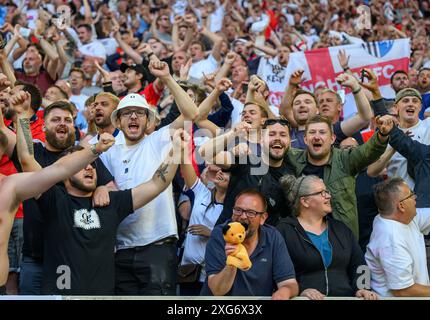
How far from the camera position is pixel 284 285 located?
225 inches

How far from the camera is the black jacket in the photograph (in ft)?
19.8

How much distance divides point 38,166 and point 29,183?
1.82ft

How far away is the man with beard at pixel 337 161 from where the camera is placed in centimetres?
656

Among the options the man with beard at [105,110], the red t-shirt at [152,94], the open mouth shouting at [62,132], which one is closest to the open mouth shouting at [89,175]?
the open mouth shouting at [62,132]

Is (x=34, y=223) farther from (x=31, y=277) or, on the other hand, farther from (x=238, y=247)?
(x=238, y=247)

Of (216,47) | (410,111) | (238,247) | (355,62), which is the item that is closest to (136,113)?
(238,247)

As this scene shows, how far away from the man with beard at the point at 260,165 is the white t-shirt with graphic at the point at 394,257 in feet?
2.43

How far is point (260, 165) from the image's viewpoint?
6750mm

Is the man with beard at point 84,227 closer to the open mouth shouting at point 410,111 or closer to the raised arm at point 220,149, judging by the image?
the raised arm at point 220,149

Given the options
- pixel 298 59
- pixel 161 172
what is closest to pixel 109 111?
pixel 161 172

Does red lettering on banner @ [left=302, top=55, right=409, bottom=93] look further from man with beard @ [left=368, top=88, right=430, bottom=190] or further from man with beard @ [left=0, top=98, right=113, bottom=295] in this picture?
man with beard @ [left=0, top=98, right=113, bottom=295]

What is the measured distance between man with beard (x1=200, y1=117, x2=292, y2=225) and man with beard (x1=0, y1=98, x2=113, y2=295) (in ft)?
2.90

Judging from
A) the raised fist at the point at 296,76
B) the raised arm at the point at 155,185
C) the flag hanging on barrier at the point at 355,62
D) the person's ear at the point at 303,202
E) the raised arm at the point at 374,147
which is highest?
the flag hanging on barrier at the point at 355,62
